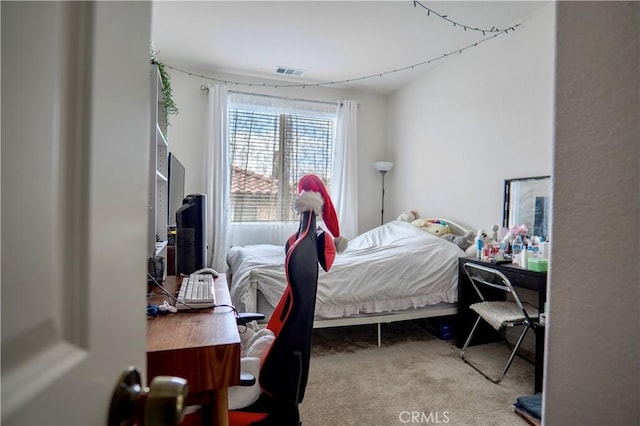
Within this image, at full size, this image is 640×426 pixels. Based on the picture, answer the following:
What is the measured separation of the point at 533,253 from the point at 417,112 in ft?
7.96

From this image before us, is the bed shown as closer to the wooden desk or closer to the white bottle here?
the white bottle

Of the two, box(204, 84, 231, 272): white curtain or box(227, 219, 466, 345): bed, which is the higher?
box(204, 84, 231, 272): white curtain

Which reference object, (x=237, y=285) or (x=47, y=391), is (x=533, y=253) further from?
(x=47, y=391)

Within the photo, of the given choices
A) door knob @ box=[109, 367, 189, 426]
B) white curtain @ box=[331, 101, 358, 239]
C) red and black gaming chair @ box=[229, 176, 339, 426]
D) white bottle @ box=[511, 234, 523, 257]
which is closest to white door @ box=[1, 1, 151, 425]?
door knob @ box=[109, 367, 189, 426]

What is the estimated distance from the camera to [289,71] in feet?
12.9

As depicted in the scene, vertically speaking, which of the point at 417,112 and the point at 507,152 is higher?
the point at 417,112

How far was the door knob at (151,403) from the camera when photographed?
34 cm

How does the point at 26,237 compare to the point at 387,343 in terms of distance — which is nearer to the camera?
the point at 26,237

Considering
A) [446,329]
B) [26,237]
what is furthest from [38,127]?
[446,329]

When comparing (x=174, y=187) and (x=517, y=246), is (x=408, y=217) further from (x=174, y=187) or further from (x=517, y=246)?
(x=174, y=187)

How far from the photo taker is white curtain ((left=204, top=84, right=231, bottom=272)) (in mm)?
3854

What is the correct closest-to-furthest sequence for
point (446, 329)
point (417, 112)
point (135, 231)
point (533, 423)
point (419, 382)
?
point (135, 231)
point (533, 423)
point (419, 382)
point (446, 329)
point (417, 112)

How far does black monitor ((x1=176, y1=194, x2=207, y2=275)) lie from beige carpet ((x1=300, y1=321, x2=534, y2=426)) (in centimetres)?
103

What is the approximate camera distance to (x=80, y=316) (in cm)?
31
